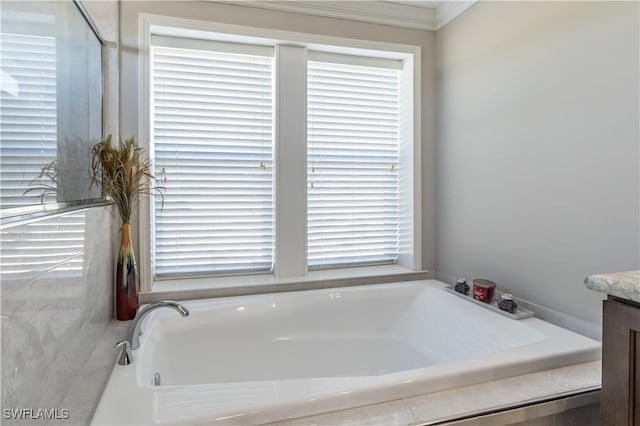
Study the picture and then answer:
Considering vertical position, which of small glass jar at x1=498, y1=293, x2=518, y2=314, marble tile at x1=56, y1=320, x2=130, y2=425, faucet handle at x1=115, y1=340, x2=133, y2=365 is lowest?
marble tile at x1=56, y1=320, x2=130, y2=425

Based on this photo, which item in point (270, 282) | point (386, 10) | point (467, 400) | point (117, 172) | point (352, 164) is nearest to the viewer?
point (467, 400)

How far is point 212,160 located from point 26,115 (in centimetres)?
133

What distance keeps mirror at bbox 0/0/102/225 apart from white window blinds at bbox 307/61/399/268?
136 cm

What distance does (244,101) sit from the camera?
88.4 inches

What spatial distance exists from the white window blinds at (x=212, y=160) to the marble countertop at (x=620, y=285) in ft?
5.80

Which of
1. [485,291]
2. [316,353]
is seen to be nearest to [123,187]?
[316,353]

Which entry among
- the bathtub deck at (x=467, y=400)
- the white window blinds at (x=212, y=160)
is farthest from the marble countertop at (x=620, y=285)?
the white window blinds at (x=212, y=160)

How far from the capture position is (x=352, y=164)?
2516mm

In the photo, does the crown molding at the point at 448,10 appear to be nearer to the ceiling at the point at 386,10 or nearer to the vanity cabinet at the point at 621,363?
the ceiling at the point at 386,10

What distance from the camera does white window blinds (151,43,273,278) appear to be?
83.1 inches

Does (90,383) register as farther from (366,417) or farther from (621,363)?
(621,363)

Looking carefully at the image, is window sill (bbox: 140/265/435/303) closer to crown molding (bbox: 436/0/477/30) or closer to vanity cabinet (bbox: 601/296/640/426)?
vanity cabinet (bbox: 601/296/640/426)

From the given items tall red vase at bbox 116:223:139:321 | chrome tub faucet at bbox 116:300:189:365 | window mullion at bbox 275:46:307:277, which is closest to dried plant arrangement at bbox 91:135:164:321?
tall red vase at bbox 116:223:139:321

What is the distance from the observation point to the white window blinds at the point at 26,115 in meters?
→ 0.79
